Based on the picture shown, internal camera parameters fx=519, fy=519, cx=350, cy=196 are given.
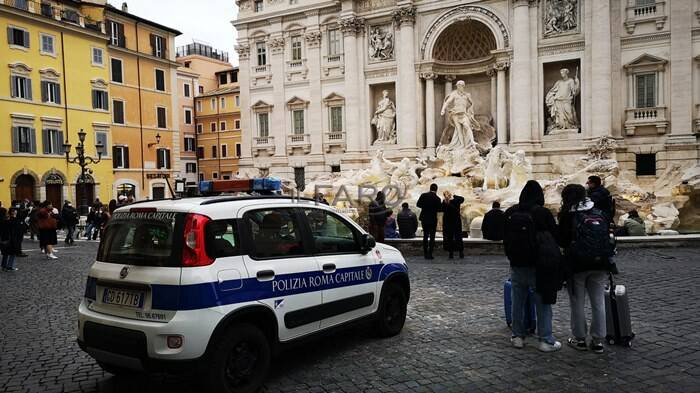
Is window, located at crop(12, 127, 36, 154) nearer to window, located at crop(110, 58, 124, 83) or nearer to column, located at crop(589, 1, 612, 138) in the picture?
window, located at crop(110, 58, 124, 83)

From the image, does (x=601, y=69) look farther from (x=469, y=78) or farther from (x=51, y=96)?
(x=51, y=96)

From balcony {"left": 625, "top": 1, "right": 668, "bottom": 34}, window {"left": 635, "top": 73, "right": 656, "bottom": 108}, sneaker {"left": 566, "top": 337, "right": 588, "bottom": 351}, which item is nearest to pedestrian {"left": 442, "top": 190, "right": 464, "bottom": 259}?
sneaker {"left": 566, "top": 337, "right": 588, "bottom": 351}

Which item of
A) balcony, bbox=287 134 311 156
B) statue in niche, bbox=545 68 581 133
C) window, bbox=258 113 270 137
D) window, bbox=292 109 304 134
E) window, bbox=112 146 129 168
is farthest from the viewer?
window, bbox=112 146 129 168

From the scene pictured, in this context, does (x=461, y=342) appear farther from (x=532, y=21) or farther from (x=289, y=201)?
(x=532, y=21)

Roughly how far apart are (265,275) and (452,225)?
8.63 m

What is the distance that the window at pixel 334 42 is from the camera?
32.3 meters

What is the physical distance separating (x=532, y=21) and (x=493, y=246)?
17.7m

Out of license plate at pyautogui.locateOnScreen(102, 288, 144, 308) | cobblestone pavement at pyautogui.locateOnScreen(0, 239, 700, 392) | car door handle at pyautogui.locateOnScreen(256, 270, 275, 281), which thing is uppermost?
car door handle at pyautogui.locateOnScreen(256, 270, 275, 281)

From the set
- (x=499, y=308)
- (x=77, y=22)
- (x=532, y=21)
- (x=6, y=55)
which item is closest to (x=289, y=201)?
(x=499, y=308)

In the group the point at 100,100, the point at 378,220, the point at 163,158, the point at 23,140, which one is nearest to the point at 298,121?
the point at 163,158

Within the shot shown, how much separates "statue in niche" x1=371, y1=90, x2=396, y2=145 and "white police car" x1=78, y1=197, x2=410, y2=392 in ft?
83.6

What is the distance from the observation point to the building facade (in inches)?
970

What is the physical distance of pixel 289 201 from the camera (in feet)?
18.3

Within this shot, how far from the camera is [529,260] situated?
5625 millimetres
